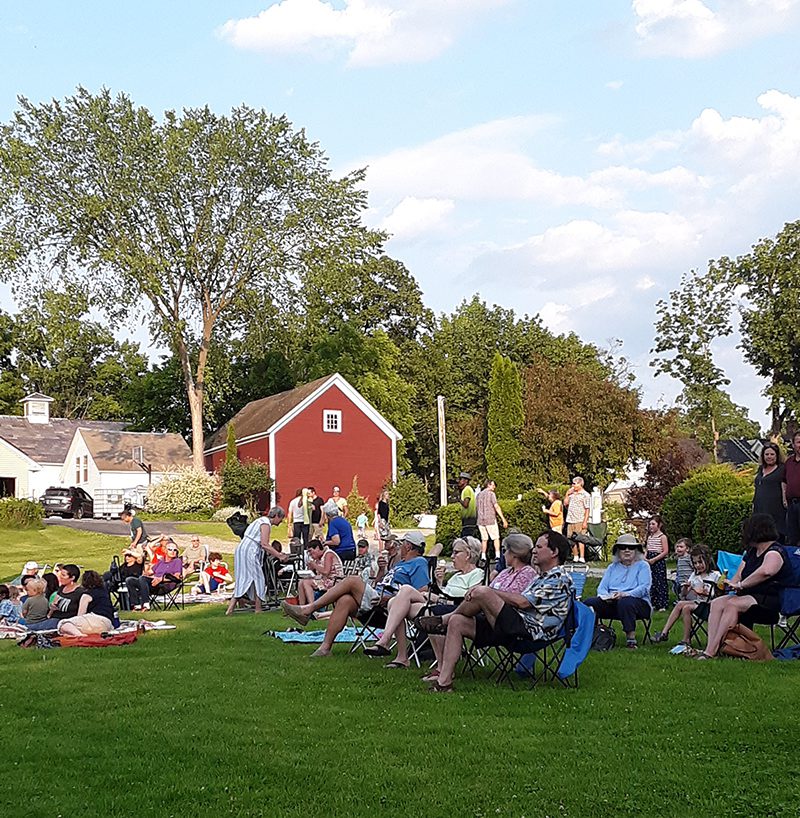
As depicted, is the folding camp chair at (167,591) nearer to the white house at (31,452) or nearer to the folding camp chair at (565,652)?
the folding camp chair at (565,652)

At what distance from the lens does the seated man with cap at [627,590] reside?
9.74 m

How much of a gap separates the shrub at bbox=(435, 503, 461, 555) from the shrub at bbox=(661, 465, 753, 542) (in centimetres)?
596

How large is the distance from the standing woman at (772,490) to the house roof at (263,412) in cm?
3377

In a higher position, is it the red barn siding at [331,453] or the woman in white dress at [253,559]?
the red barn siding at [331,453]

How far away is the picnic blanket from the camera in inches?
413

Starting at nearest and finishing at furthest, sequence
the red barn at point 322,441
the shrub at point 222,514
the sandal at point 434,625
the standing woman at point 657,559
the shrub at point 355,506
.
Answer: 1. the sandal at point 434,625
2. the standing woman at point 657,559
3. the shrub at point 222,514
4. the shrub at point 355,506
5. the red barn at point 322,441

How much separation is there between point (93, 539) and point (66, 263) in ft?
47.5

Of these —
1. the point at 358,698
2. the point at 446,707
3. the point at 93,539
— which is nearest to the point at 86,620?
the point at 358,698

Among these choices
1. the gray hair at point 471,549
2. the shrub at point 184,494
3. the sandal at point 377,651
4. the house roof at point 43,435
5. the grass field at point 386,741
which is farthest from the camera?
the house roof at point 43,435

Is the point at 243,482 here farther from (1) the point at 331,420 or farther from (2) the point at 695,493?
(2) the point at 695,493

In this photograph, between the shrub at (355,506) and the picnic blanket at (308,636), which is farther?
the shrub at (355,506)

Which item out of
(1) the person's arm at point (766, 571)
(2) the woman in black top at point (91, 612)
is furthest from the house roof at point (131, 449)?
(1) the person's arm at point (766, 571)

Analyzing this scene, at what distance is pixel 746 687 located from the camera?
738 cm

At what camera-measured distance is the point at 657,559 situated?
11820mm
